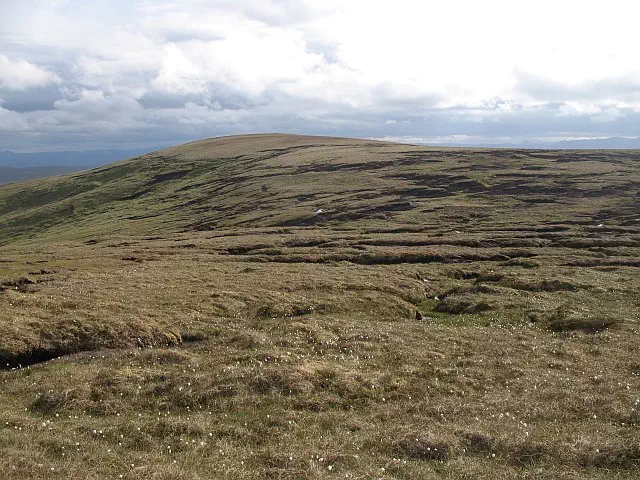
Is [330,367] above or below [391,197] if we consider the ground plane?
below

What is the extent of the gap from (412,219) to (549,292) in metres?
64.7

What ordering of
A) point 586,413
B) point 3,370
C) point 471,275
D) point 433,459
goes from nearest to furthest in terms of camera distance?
point 433,459 < point 586,413 < point 3,370 < point 471,275

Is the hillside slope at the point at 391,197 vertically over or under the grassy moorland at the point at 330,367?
over

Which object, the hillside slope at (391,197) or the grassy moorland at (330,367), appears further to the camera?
the hillside slope at (391,197)

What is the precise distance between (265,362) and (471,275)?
130 ft

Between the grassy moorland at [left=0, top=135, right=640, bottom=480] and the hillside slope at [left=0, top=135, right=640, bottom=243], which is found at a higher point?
the hillside slope at [left=0, top=135, right=640, bottom=243]

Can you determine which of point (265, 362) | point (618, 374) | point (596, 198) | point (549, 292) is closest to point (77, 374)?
point (265, 362)

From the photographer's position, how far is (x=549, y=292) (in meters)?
47.1

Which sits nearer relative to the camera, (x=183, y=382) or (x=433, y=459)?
(x=433, y=459)

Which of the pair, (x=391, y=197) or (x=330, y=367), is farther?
(x=391, y=197)

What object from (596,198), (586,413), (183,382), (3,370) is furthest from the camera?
(596,198)

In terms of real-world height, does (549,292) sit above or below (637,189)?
below

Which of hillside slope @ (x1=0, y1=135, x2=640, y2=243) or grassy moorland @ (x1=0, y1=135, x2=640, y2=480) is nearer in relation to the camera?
grassy moorland @ (x1=0, y1=135, x2=640, y2=480)

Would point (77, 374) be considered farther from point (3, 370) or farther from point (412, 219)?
A: point (412, 219)
